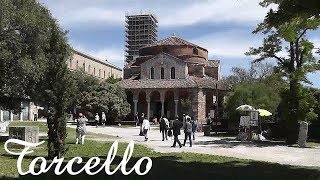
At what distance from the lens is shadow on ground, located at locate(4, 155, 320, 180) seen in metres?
12.5

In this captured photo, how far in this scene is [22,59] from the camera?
24.3m

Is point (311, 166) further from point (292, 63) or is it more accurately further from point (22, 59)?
point (22, 59)

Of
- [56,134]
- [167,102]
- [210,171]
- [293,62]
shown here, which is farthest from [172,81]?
[210,171]

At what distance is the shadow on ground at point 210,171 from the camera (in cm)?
1255

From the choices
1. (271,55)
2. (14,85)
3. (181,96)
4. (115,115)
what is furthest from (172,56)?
(14,85)

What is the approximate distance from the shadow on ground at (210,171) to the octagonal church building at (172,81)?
150 ft

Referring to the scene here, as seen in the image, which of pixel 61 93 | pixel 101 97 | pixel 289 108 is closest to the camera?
pixel 61 93

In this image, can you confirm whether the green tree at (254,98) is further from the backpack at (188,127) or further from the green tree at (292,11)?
the green tree at (292,11)

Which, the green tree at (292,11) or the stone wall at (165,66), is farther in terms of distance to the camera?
the stone wall at (165,66)

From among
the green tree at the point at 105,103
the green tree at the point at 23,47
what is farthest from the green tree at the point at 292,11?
the green tree at the point at 105,103

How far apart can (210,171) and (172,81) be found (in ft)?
170

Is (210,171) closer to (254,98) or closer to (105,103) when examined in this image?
(254,98)

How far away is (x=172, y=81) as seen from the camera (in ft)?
217

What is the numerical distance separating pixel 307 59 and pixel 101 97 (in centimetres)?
3101
